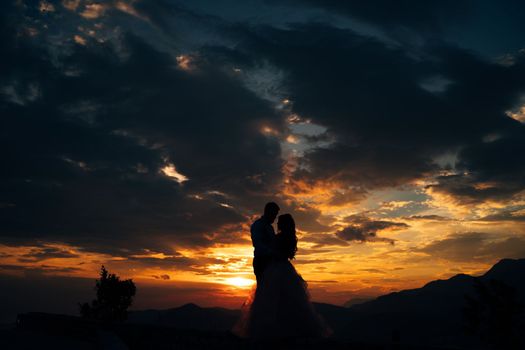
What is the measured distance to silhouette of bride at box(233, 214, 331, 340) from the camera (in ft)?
28.3

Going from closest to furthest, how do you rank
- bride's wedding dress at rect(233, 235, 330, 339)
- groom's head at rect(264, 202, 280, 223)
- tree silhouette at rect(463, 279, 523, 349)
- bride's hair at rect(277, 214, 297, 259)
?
1. bride's wedding dress at rect(233, 235, 330, 339)
2. bride's hair at rect(277, 214, 297, 259)
3. groom's head at rect(264, 202, 280, 223)
4. tree silhouette at rect(463, 279, 523, 349)

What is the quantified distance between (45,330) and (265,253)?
511 inches

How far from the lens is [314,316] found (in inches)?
352

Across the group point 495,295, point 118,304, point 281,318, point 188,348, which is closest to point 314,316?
point 281,318

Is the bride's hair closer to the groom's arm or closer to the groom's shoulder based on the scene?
the groom's arm

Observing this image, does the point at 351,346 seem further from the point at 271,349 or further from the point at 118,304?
the point at 118,304

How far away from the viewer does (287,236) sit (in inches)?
352

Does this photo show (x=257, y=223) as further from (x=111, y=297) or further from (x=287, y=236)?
(x=111, y=297)

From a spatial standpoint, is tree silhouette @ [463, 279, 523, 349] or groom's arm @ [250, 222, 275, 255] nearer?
groom's arm @ [250, 222, 275, 255]

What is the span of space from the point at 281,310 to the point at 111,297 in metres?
84.6

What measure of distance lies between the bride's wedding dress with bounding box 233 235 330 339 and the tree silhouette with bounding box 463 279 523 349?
56986mm

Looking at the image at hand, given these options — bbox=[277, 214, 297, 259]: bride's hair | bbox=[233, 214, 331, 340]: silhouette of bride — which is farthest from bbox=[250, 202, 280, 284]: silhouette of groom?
bbox=[277, 214, 297, 259]: bride's hair

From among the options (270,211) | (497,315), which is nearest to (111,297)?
(497,315)

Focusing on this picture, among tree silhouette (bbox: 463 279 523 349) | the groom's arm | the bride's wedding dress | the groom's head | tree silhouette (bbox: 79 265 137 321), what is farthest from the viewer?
tree silhouette (bbox: 79 265 137 321)
